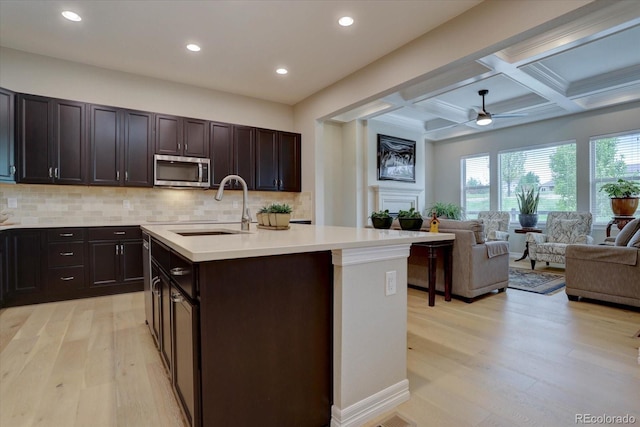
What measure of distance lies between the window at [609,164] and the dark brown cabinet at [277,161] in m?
5.50

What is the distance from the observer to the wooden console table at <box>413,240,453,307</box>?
3494 mm

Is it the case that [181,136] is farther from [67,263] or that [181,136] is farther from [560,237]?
[560,237]

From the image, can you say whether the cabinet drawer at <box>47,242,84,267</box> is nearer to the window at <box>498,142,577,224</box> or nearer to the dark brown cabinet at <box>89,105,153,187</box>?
the dark brown cabinet at <box>89,105,153,187</box>

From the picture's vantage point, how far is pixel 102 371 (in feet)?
6.91

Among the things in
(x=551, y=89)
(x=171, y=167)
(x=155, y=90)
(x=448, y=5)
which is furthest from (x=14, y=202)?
(x=551, y=89)

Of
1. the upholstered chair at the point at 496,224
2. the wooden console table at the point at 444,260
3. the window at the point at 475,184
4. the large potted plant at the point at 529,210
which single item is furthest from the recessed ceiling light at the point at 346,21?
the window at the point at 475,184

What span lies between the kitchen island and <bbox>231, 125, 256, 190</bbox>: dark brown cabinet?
3.37m

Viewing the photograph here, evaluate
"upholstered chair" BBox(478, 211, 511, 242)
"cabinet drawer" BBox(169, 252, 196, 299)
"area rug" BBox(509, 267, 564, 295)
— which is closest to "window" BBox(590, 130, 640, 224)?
"upholstered chair" BBox(478, 211, 511, 242)

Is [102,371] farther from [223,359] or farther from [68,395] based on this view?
[223,359]

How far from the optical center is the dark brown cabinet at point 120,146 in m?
3.97

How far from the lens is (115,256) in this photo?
394 centimetres

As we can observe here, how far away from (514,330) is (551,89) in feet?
13.6

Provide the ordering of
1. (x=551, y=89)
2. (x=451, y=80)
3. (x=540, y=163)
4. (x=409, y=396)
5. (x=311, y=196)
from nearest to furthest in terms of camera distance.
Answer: (x=409, y=396)
(x=451, y=80)
(x=551, y=89)
(x=311, y=196)
(x=540, y=163)

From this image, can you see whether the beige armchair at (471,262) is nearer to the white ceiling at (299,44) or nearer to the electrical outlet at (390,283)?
the white ceiling at (299,44)
